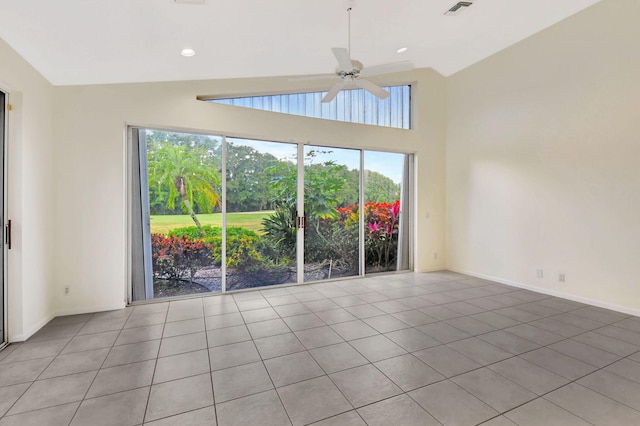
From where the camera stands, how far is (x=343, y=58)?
2824mm

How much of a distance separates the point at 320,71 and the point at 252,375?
409 cm

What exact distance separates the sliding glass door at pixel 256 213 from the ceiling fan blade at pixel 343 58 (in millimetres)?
2122

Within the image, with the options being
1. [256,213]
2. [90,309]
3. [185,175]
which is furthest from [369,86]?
[90,309]

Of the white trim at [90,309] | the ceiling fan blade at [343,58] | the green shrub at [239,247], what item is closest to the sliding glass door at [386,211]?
the green shrub at [239,247]

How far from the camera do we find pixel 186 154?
14.0 ft

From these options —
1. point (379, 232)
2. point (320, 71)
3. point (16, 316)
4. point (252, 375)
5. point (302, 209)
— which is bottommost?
point (252, 375)

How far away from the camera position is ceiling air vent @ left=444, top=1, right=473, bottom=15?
3401mm

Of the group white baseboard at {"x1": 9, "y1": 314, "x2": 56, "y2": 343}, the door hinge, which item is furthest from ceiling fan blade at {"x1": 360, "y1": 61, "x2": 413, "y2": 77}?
white baseboard at {"x1": 9, "y1": 314, "x2": 56, "y2": 343}

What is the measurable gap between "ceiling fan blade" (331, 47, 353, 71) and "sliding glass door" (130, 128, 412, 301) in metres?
2.12

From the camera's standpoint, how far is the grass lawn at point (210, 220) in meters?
4.09

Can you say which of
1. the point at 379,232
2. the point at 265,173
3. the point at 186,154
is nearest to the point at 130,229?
the point at 186,154

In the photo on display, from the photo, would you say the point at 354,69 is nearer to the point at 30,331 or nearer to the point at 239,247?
the point at 239,247

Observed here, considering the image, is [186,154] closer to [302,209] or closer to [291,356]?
[302,209]

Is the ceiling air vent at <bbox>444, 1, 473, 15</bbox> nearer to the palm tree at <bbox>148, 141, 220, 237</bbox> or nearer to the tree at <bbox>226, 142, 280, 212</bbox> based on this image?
the tree at <bbox>226, 142, 280, 212</bbox>
